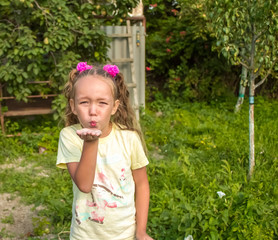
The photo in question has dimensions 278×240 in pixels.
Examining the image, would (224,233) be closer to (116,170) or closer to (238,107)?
(116,170)

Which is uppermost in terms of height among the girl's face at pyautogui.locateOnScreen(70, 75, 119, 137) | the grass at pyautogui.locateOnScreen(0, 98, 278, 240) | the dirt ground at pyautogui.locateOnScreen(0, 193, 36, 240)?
the girl's face at pyautogui.locateOnScreen(70, 75, 119, 137)

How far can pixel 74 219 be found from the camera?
5.26ft

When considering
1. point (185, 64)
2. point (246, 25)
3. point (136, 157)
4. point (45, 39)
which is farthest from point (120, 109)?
point (185, 64)

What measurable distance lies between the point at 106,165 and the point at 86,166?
268 millimetres

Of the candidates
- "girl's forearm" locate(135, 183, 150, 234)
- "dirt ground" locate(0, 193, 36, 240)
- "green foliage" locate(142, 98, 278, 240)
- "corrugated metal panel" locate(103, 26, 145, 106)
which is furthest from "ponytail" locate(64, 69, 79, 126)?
"corrugated metal panel" locate(103, 26, 145, 106)

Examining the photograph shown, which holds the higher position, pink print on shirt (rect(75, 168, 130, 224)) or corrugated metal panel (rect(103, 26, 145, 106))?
corrugated metal panel (rect(103, 26, 145, 106))

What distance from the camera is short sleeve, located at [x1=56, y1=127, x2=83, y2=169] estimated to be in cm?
151

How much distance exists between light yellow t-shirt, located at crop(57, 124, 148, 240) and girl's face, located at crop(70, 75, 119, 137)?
0.21 meters

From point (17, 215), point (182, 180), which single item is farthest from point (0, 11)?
point (182, 180)

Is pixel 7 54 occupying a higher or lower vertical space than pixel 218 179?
higher

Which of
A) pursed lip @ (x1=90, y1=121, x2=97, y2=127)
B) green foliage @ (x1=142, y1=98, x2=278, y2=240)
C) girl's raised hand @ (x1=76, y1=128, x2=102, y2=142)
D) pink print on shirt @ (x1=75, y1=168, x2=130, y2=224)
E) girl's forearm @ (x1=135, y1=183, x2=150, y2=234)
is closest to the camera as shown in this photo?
girl's raised hand @ (x1=76, y1=128, x2=102, y2=142)

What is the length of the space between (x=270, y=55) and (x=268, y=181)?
1.29 metres

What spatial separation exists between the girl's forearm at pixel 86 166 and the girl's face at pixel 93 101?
0.11 meters

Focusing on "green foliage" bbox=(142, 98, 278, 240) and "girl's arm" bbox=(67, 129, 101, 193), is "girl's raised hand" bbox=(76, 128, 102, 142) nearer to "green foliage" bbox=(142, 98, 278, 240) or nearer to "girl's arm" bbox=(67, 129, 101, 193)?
"girl's arm" bbox=(67, 129, 101, 193)
